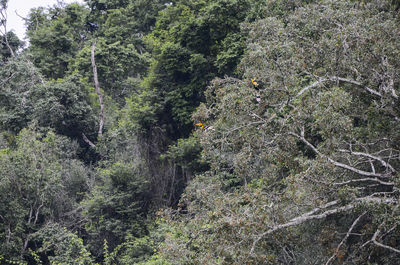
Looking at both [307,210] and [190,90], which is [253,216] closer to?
[307,210]

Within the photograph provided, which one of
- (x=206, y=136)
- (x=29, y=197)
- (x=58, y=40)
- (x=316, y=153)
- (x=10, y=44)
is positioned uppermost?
(x=10, y=44)

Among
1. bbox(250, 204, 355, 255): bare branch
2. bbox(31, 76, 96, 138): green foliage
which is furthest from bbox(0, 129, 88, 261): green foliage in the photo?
bbox(250, 204, 355, 255): bare branch

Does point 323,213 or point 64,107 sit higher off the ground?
point 64,107

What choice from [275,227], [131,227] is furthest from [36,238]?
[275,227]

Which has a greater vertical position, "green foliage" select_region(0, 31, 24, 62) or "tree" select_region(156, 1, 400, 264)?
"green foliage" select_region(0, 31, 24, 62)

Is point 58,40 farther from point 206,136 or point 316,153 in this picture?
point 316,153

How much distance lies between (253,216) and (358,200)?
1.46m

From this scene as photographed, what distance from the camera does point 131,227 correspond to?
13.0 m

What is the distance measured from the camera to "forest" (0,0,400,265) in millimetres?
6074

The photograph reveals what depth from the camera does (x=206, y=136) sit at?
7836mm

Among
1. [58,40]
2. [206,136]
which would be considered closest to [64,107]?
[58,40]

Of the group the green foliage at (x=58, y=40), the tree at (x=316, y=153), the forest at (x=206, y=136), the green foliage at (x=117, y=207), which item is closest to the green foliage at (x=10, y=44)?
the forest at (x=206, y=136)

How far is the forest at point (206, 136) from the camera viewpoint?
19.9ft

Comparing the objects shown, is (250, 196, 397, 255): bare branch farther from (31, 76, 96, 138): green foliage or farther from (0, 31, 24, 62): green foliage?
(0, 31, 24, 62): green foliage
